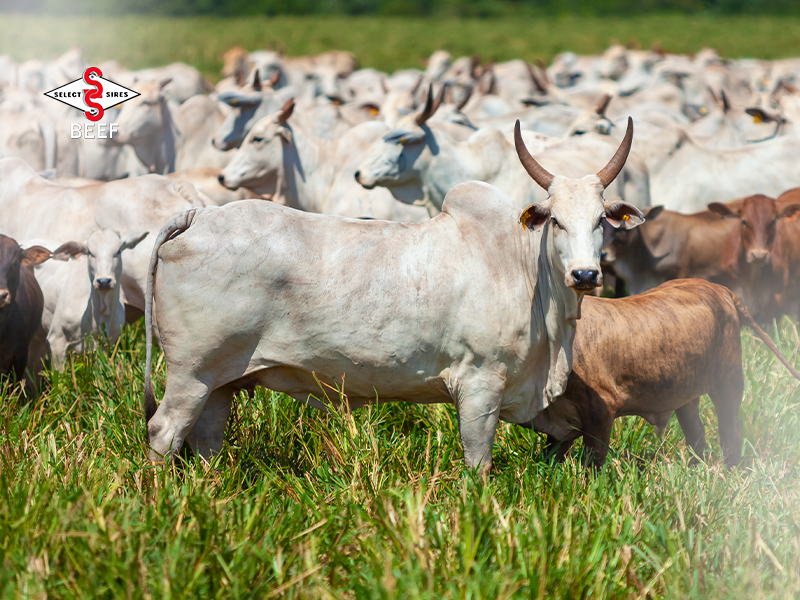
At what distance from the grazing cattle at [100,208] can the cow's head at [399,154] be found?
1518 mm

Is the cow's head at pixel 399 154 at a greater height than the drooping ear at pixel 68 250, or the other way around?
the cow's head at pixel 399 154

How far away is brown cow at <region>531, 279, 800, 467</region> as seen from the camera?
4395 mm

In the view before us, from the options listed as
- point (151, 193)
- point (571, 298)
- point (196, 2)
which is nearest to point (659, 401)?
point (571, 298)

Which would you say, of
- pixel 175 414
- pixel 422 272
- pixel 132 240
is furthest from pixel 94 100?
pixel 422 272

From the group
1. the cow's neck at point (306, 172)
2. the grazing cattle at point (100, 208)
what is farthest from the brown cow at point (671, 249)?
the grazing cattle at point (100, 208)

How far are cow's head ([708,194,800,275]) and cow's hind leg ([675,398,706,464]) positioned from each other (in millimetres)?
2467

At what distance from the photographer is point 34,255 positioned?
5758 mm

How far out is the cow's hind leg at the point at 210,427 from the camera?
4.40 meters

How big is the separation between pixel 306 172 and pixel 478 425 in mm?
5283

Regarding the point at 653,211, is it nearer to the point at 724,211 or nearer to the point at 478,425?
the point at 724,211

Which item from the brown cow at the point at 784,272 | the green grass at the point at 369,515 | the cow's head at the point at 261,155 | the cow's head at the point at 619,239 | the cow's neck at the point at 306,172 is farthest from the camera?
the cow's neck at the point at 306,172

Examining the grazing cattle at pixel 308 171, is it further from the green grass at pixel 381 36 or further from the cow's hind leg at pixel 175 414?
the green grass at pixel 381 36

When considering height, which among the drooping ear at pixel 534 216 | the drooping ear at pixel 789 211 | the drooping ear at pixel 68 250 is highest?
the drooping ear at pixel 534 216

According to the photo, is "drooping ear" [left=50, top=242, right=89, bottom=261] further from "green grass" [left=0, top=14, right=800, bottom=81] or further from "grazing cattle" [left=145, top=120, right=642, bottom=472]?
"green grass" [left=0, top=14, right=800, bottom=81]
